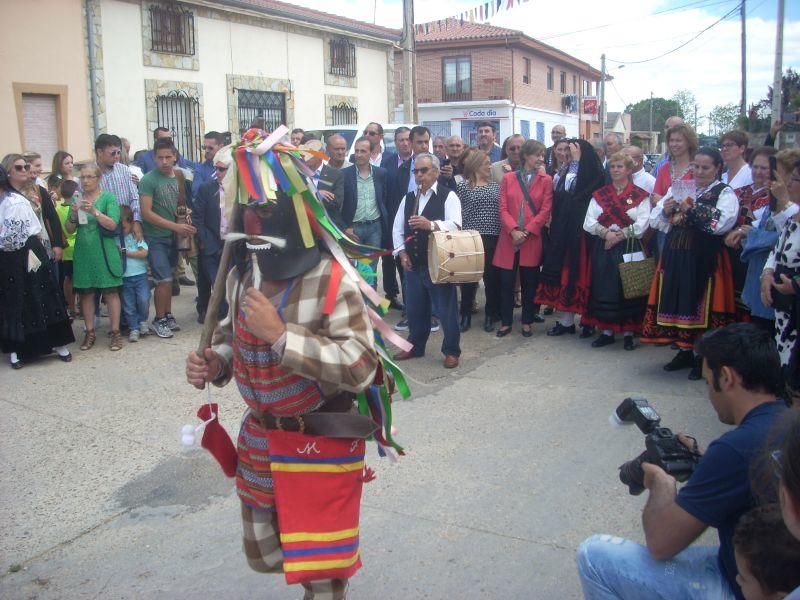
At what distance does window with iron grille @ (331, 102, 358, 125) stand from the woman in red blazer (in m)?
15.3

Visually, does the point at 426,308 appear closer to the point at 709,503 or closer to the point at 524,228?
the point at 524,228

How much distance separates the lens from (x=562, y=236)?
7496 millimetres

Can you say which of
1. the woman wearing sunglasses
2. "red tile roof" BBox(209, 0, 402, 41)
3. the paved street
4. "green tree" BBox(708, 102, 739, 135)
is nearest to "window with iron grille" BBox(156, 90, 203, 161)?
"red tile roof" BBox(209, 0, 402, 41)

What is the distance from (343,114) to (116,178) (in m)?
15.7

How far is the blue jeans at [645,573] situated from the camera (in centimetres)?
233

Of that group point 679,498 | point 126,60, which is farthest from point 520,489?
point 126,60

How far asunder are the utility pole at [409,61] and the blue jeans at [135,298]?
397 inches

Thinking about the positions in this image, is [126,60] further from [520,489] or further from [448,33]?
[448,33]

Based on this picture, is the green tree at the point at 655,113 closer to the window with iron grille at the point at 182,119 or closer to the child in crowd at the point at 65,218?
the window with iron grille at the point at 182,119

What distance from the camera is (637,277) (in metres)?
6.81

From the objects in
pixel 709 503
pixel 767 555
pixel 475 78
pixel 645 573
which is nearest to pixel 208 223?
pixel 645 573

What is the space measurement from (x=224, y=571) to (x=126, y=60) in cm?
1550

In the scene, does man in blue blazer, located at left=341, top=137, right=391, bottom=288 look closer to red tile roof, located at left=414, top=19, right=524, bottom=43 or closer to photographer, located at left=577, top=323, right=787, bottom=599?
photographer, located at left=577, top=323, right=787, bottom=599

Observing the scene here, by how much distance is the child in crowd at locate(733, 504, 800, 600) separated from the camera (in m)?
1.83
